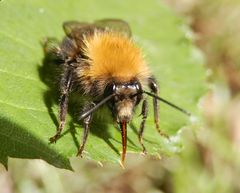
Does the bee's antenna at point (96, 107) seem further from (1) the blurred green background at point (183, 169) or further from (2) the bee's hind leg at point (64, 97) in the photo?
(1) the blurred green background at point (183, 169)

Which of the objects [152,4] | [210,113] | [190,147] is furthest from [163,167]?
[152,4]

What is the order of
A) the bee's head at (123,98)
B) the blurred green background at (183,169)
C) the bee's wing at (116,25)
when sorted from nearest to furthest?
the bee's head at (123,98) < the bee's wing at (116,25) < the blurred green background at (183,169)

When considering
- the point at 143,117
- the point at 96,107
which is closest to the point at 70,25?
the point at 143,117

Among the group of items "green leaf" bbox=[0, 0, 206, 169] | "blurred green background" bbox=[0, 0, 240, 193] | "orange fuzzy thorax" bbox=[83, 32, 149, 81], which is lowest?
"blurred green background" bbox=[0, 0, 240, 193]

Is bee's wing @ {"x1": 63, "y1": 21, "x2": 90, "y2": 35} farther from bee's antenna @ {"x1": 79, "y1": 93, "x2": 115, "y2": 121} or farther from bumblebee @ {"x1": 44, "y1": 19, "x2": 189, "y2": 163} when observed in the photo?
bee's antenna @ {"x1": 79, "y1": 93, "x2": 115, "y2": 121}

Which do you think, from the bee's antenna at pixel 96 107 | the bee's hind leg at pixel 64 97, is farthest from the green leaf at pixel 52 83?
the bee's antenna at pixel 96 107

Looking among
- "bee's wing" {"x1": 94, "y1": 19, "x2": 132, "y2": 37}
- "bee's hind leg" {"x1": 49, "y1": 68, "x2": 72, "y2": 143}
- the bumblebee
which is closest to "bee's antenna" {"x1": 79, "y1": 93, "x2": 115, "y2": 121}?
the bumblebee
